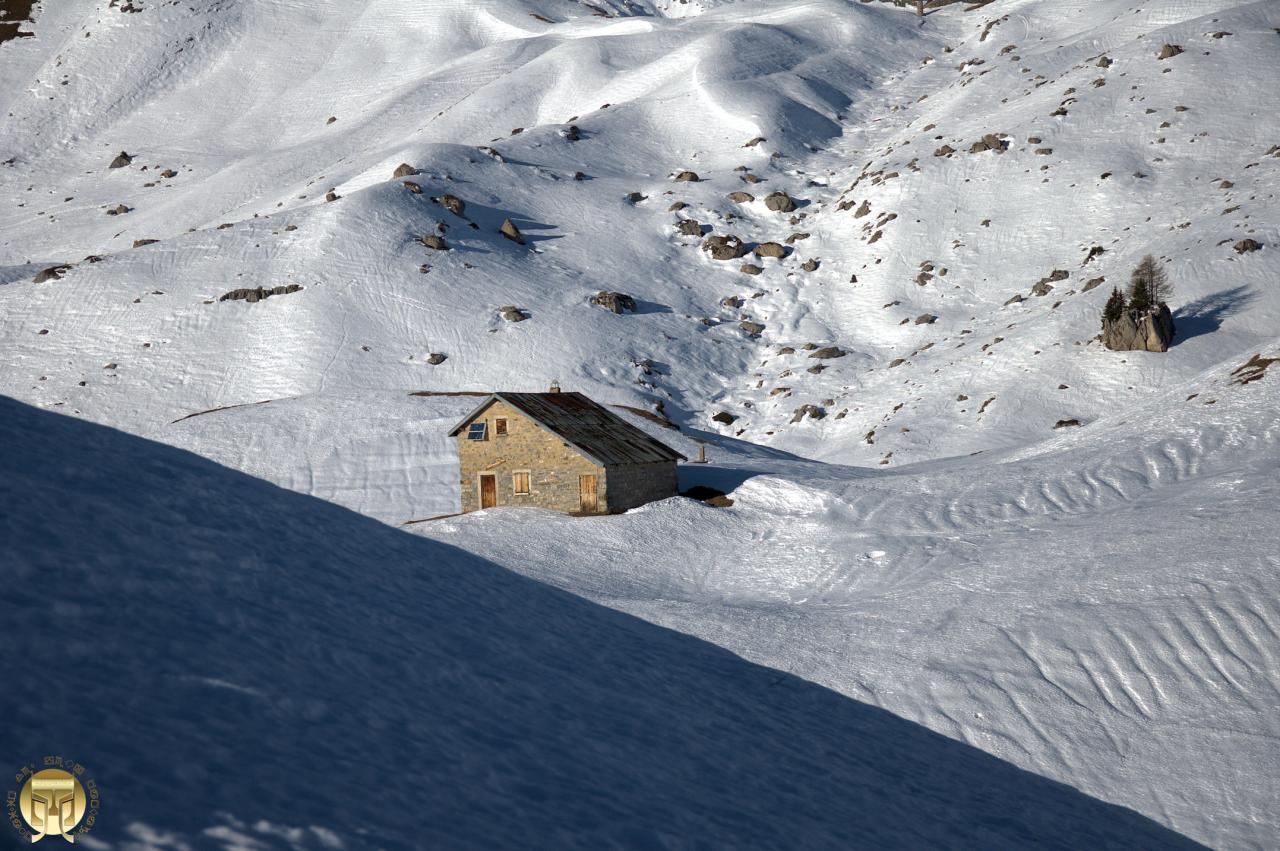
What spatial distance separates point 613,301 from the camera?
64.2 metres

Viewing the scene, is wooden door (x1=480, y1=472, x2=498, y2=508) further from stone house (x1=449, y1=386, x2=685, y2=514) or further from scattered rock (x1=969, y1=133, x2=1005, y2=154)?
scattered rock (x1=969, y1=133, x2=1005, y2=154)

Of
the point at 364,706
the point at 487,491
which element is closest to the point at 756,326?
the point at 487,491

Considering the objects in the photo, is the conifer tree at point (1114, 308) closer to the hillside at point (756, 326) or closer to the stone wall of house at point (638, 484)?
the hillside at point (756, 326)

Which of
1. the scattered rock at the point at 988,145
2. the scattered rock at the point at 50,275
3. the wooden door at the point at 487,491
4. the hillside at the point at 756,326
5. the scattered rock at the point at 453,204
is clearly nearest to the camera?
the hillside at the point at 756,326

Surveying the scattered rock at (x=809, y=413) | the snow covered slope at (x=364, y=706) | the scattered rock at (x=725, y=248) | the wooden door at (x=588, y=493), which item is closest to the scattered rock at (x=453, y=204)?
the scattered rock at (x=725, y=248)

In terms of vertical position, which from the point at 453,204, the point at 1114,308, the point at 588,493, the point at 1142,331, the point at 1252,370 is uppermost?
the point at 453,204

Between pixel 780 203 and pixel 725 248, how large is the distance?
335 inches

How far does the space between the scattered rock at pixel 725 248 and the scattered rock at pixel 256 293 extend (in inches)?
1168

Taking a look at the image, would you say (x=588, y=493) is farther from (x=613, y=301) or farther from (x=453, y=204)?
(x=453, y=204)

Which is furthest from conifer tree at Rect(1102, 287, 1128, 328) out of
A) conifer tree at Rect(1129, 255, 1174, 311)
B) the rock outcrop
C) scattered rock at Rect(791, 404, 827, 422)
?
scattered rock at Rect(791, 404, 827, 422)

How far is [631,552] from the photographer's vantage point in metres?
30.6

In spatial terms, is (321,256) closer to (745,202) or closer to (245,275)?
(245,275)

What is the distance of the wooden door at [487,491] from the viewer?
117ft

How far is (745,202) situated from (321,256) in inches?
1336
